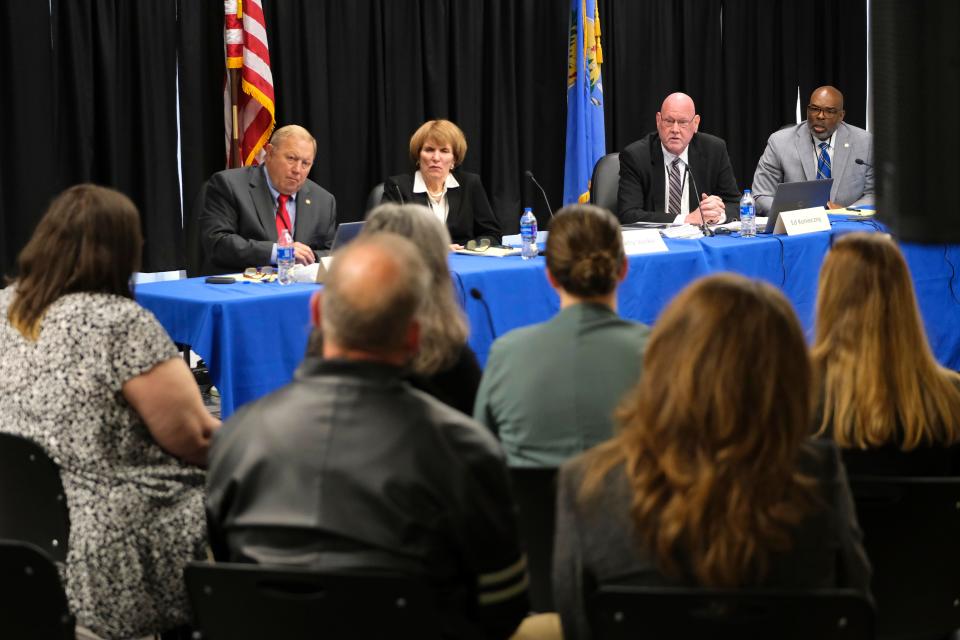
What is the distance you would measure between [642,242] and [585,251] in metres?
2.33

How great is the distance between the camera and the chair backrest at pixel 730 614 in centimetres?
140

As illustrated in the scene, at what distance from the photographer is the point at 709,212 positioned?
569cm

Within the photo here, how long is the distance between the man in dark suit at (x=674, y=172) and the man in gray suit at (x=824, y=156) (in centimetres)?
51

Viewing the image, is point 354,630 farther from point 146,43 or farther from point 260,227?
point 146,43

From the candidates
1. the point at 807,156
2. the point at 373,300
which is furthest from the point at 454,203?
the point at 373,300

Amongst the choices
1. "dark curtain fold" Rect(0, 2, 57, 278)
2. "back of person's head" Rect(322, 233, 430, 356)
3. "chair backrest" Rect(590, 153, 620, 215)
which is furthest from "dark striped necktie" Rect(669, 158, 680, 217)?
"back of person's head" Rect(322, 233, 430, 356)

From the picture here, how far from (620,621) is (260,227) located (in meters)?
3.71

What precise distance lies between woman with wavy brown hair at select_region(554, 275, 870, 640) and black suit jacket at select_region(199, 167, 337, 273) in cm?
336

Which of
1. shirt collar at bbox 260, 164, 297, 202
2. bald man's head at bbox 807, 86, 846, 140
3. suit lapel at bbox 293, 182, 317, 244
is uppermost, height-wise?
bald man's head at bbox 807, 86, 846, 140

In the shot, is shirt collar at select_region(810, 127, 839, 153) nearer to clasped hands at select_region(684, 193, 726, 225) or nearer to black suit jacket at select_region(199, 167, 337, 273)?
clasped hands at select_region(684, 193, 726, 225)

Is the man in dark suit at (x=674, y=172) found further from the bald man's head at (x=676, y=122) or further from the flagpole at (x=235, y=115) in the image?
the flagpole at (x=235, y=115)

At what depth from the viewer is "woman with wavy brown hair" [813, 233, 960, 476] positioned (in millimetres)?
2166

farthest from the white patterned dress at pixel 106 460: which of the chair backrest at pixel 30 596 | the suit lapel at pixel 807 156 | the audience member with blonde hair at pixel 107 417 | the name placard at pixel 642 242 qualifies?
the suit lapel at pixel 807 156

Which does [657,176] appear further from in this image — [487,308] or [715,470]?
[715,470]
